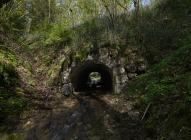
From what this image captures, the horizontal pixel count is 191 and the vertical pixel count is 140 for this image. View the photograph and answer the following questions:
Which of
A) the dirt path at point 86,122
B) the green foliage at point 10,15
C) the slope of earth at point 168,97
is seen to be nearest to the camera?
the slope of earth at point 168,97

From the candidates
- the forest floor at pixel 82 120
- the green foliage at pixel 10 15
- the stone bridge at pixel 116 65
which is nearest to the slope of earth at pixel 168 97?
the forest floor at pixel 82 120

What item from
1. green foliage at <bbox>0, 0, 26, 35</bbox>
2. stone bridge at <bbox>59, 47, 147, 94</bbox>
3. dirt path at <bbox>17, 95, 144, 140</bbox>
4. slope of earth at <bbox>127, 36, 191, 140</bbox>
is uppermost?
green foliage at <bbox>0, 0, 26, 35</bbox>

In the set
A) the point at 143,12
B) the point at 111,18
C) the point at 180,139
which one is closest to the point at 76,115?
the point at 180,139

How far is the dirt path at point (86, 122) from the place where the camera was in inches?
336

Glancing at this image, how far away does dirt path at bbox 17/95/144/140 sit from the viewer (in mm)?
8547

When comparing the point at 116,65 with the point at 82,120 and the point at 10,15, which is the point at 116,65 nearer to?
the point at 82,120

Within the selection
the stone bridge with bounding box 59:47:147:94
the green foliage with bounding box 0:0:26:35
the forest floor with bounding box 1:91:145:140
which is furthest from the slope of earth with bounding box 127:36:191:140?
the green foliage with bounding box 0:0:26:35

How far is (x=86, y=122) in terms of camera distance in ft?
33.1

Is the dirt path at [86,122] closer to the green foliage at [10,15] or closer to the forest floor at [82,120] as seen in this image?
the forest floor at [82,120]

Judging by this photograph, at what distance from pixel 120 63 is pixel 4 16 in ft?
31.0

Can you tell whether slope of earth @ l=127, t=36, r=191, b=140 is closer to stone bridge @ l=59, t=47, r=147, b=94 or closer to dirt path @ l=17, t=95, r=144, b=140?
dirt path @ l=17, t=95, r=144, b=140

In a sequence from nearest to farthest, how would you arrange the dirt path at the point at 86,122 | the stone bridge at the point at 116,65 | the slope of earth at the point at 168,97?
the slope of earth at the point at 168,97
the dirt path at the point at 86,122
the stone bridge at the point at 116,65

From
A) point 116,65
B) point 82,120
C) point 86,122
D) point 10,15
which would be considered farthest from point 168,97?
point 10,15

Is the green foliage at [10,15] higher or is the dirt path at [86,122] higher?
the green foliage at [10,15]
